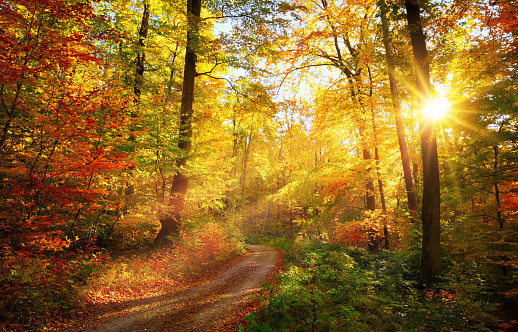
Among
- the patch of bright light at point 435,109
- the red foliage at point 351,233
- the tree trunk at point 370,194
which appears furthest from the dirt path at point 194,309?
the patch of bright light at point 435,109

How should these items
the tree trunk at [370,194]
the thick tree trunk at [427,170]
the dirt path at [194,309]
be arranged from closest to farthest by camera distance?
the dirt path at [194,309] < the thick tree trunk at [427,170] < the tree trunk at [370,194]

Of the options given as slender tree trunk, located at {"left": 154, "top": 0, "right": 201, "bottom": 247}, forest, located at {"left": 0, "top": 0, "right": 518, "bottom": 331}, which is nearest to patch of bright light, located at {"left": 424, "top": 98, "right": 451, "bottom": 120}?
forest, located at {"left": 0, "top": 0, "right": 518, "bottom": 331}

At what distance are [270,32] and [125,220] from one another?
10693mm

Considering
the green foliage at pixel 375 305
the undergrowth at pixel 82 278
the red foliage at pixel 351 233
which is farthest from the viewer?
the red foliage at pixel 351 233

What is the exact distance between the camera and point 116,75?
11.1 m

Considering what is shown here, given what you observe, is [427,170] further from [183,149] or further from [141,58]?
[141,58]

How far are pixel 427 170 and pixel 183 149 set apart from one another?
9.80 m

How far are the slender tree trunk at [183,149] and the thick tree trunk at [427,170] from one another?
848 cm

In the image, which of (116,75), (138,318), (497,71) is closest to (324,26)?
(497,71)

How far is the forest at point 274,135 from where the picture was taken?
5742 mm

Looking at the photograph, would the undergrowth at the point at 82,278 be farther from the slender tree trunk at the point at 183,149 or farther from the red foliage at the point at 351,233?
the red foliage at the point at 351,233

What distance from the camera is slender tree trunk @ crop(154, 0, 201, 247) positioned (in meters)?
10.2

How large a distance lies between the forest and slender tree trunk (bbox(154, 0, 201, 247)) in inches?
3.7

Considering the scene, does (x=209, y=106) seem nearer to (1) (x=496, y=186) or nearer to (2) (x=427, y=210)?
(2) (x=427, y=210)
